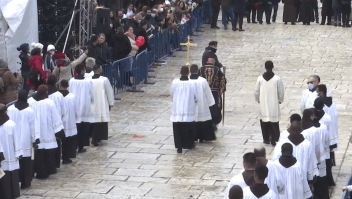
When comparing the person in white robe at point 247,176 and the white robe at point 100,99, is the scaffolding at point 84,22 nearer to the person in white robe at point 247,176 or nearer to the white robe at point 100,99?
the white robe at point 100,99

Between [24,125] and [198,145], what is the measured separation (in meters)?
4.00

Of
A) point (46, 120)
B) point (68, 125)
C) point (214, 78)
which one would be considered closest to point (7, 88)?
point (68, 125)

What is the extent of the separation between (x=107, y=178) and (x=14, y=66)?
7.13 metres

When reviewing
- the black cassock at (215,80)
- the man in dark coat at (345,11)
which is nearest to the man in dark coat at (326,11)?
the man in dark coat at (345,11)

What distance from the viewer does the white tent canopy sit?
19094mm

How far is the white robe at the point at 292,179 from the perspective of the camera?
10.1 m

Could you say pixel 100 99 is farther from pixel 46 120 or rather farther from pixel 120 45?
pixel 120 45

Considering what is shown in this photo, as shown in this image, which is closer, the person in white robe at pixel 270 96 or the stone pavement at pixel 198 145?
the stone pavement at pixel 198 145

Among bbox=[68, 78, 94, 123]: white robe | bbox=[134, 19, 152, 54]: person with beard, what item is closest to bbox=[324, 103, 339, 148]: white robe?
bbox=[68, 78, 94, 123]: white robe

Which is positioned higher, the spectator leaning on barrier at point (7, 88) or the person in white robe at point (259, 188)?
the spectator leaning on barrier at point (7, 88)

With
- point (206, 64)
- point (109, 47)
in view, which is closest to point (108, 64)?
point (109, 47)

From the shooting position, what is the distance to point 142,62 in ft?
67.8

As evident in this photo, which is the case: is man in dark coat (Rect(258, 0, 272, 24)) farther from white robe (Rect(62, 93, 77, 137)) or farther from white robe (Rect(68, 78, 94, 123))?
white robe (Rect(62, 93, 77, 137))

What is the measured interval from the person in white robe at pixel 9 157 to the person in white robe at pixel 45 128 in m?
1.05
